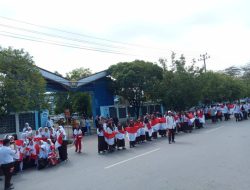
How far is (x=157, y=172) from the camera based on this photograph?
416 inches

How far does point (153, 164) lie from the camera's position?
12148mm

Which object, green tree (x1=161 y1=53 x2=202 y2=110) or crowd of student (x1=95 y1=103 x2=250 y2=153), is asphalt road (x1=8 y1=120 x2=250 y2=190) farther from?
green tree (x1=161 y1=53 x2=202 y2=110)

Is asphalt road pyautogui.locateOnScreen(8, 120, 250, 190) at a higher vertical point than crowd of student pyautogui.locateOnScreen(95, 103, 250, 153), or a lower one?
lower

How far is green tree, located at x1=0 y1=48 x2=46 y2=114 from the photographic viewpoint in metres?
22.0

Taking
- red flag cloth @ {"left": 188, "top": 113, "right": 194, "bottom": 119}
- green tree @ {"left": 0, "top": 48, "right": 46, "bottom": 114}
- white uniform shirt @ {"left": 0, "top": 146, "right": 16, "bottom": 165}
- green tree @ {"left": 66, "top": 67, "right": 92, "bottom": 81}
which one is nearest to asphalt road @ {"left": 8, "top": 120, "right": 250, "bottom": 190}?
white uniform shirt @ {"left": 0, "top": 146, "right": 16, "bottom": 165}

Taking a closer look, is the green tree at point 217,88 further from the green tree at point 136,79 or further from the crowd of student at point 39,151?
the crowd of student at point 39,151

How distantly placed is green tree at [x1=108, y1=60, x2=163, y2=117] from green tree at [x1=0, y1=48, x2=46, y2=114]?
501 inches

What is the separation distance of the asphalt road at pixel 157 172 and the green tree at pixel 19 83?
28.2ft

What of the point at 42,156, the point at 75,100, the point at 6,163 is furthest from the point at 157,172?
the point at 75,100

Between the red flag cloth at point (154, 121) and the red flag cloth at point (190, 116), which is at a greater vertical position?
the red flag cloth at point (190, 116)

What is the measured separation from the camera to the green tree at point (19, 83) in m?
22.0

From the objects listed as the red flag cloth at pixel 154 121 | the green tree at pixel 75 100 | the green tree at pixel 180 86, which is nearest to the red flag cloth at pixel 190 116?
the red flag cloth at pixel 154 121

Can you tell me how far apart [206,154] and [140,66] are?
23.3 m

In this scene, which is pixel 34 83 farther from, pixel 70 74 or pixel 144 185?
pixel 70 74
